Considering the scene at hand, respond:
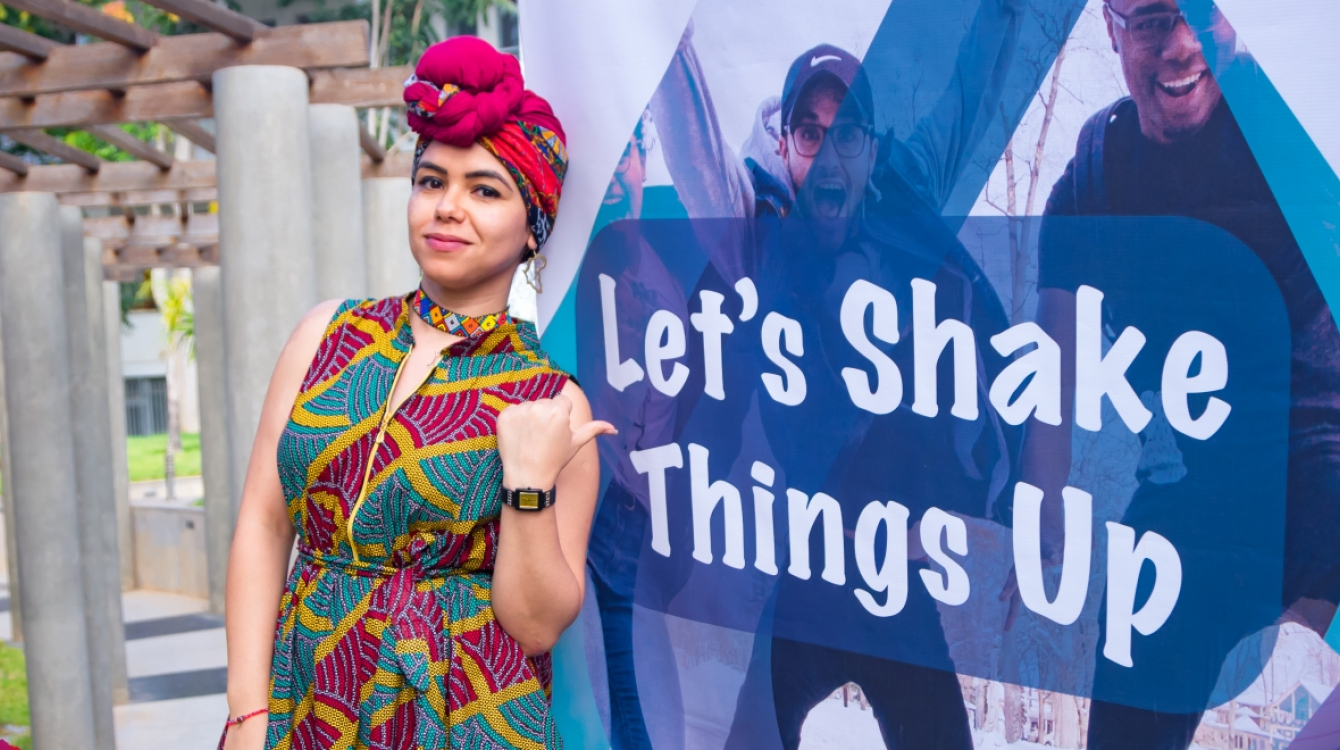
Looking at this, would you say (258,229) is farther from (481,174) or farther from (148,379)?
(148,379)

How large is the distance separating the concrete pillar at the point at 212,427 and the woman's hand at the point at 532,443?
8.26m

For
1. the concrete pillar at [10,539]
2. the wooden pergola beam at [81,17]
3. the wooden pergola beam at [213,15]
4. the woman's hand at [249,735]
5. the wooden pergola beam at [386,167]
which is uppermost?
the wooden pergola beam at [81,17]

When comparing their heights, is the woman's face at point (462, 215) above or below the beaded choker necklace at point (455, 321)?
above

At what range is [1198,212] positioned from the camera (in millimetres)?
1481

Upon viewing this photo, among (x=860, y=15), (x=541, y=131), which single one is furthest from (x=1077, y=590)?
(x=541, y=131)

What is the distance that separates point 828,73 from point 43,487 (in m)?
6.17

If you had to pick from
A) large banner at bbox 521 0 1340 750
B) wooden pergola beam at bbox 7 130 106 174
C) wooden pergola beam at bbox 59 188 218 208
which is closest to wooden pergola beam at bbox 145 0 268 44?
wooden pergola beam at bbox 7 130 106 174

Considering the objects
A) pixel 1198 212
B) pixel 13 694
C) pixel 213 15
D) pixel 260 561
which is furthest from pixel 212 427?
pixel 1198 212

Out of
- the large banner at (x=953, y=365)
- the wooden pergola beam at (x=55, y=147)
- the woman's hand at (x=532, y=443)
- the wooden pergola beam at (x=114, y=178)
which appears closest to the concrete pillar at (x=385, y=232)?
the wooden pergola beam at (x=114, y=178)

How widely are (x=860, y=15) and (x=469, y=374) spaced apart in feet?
2.41

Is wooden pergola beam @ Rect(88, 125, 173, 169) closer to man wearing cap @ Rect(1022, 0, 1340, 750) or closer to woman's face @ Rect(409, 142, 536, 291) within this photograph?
woman's face @ Rect(409, 142, 536, 291)

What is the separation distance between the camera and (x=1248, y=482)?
1.47m

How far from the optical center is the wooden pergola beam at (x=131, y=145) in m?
6.60

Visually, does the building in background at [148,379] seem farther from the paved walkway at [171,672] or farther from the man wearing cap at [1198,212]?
the man wearing cap at [1198,212]
